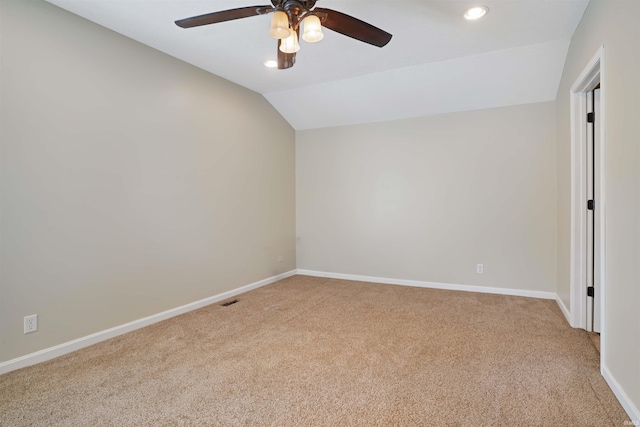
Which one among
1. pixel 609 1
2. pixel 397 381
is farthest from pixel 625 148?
pixel 397 381

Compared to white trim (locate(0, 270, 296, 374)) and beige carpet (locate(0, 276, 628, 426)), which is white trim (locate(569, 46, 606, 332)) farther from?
white trim (locate(0, 270, 296, 374))

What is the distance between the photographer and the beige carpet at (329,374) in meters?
1.78

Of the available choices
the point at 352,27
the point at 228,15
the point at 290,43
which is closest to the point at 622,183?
the point at 352,27

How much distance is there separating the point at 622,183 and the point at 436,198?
8.46ft

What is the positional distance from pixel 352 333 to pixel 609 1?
2818 millimetres

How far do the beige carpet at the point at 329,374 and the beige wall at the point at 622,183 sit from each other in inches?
11.3

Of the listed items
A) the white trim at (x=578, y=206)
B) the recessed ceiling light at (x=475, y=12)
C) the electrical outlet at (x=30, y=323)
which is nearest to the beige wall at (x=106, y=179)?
the electrical outlet at (x=30, y=323)

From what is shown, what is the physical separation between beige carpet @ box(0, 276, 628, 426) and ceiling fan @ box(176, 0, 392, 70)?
199 cm

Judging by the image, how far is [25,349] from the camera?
2361mm

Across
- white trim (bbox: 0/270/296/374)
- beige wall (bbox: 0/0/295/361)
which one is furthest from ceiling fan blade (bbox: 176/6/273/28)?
white trim (bbox: 0/270/296/374)

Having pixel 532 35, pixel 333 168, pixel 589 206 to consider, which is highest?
pixel 532 35

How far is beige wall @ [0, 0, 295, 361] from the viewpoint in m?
2.33

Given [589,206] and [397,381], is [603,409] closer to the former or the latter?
[397,381]

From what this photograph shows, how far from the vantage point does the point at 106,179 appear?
282cm
